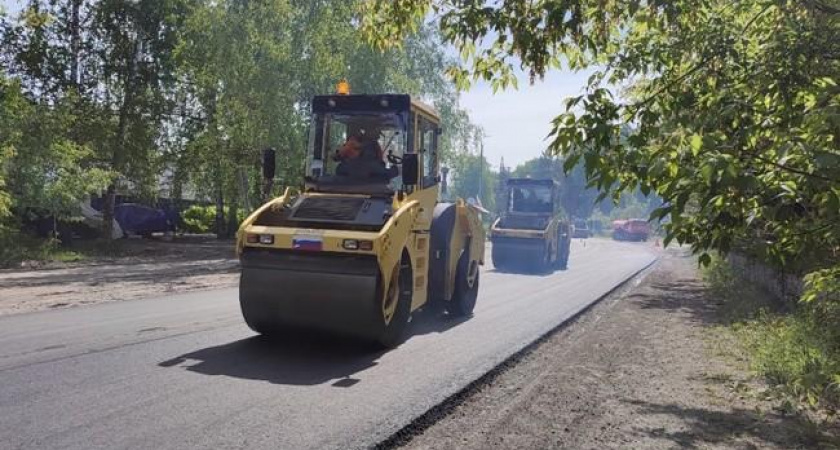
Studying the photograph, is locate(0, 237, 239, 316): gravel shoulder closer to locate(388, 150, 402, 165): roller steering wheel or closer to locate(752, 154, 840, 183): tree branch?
locate(388, 150, 402, 165): roller steering wheel

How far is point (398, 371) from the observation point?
21.7ft

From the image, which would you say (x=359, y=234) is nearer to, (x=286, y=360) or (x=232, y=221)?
(x=286, y=360)

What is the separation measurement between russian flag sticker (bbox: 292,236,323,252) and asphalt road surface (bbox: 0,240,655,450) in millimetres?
1145

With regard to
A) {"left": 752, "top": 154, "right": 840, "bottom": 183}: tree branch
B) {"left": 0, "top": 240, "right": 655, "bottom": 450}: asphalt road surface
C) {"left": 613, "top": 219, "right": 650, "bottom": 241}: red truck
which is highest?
{"left": 752, "top": 154, "right": 840, "bottom": 183}: tree branch

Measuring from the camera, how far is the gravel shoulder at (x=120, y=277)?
37.6ft

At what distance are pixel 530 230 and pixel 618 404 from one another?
15388mm

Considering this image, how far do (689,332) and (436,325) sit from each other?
151 inches

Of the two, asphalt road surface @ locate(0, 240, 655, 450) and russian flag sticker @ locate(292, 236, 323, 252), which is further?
russian flag sticker @ locate(292, 236, 323, 252)

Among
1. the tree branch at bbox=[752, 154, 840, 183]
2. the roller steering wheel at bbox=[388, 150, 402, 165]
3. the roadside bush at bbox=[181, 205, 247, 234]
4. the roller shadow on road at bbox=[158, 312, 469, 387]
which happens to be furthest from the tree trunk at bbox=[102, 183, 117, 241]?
the tree branch at bbox=[752, 154, 840, 183]

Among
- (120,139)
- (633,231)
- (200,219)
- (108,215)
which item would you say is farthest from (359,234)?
(633,231)

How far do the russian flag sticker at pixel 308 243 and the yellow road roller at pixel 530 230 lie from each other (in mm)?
14502

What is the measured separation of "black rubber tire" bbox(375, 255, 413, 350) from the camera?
7.35m

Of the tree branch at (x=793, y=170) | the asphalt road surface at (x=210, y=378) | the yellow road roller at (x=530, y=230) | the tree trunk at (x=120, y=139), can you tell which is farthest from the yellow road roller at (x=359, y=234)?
the tree trunk at (x=120, y=139)

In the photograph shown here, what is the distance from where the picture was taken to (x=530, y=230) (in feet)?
69.1
